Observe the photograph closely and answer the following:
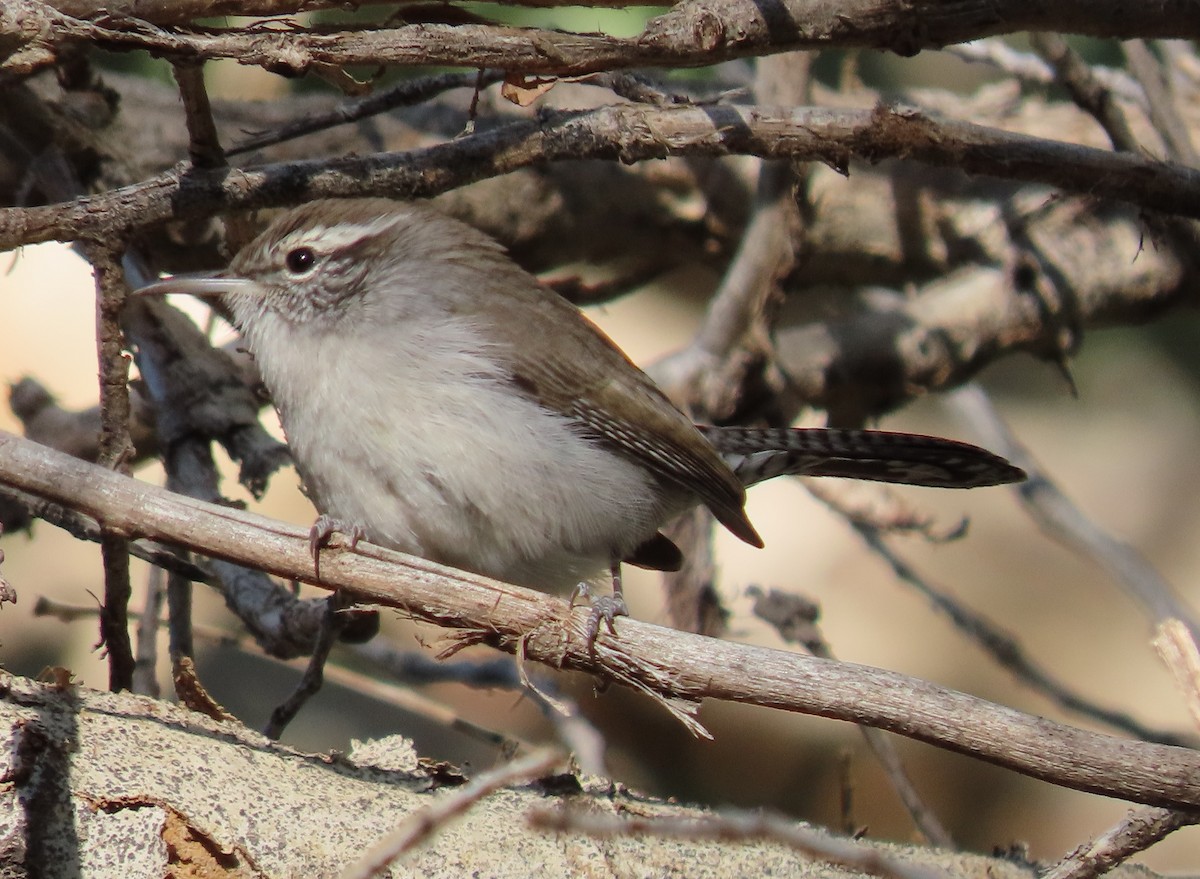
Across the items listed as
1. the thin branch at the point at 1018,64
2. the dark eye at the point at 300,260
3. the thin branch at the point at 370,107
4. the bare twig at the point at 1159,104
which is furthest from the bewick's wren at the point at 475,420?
the thin branch at the point at 1018,64

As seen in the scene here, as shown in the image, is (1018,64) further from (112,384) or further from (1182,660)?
(112,384)

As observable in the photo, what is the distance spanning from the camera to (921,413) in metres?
6.41

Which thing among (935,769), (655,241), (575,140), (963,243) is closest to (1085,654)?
(935,769)

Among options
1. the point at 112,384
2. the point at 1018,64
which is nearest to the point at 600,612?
the point at 112,384

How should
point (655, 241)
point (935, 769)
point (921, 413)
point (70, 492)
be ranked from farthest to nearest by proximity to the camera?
point (921, 413), point (935, 769), point (655, 241), point (70, 492)

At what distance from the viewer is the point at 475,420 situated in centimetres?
293


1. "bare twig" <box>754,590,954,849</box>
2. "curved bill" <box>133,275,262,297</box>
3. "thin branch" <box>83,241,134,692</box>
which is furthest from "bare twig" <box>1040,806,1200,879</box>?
"curved bill" <box>133,275,262,297</box>

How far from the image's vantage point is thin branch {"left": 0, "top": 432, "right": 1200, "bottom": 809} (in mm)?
2051

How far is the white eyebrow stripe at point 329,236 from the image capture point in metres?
3.23

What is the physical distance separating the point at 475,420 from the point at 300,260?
70 cm

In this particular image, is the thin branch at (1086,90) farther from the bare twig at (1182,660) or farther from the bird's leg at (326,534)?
the bird's leg at (326,534)

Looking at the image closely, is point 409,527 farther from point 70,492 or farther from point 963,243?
point 963,243

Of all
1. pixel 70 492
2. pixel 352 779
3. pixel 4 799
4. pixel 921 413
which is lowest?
pixel 921 413

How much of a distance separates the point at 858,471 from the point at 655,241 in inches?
66.6
